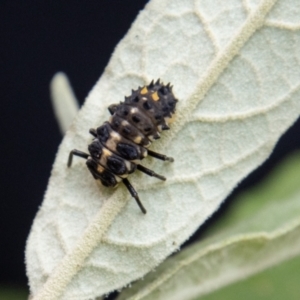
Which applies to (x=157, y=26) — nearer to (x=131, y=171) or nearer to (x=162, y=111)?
(x=162, y=111)

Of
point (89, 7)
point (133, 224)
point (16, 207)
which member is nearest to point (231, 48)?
point (133, 224)

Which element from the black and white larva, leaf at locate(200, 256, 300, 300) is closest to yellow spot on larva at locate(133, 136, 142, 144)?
the black and white larva

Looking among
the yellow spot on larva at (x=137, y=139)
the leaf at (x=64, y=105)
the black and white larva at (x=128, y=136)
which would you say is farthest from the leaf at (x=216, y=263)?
the leaf at (x=64, y=105)

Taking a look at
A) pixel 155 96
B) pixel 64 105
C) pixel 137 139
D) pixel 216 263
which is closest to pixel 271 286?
pixel 216 263

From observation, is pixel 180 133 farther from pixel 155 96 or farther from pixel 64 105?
pixel 64 105

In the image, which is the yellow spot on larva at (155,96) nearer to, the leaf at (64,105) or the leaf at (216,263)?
the leaf at (64,105)
